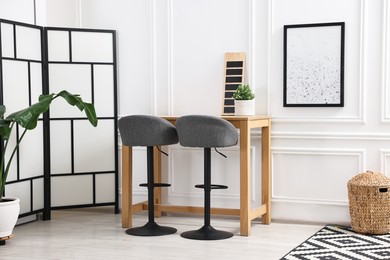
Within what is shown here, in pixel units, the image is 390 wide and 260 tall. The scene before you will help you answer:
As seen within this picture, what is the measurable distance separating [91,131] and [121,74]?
2.04 ft

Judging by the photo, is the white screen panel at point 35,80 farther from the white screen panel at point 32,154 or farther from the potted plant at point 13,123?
the potted plant at point 13,123

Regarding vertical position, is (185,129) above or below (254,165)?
above

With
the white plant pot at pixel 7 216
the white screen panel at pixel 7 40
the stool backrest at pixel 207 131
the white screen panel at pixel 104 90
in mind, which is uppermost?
the white screen panel at pixel 7 40

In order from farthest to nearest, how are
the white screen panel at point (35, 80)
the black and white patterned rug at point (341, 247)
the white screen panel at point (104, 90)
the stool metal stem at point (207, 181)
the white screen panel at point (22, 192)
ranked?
the white screen panel at point (104, 90), the white screen panel at point (35, 80), the white screen panel at point (22, 192), the stool metal stem at point (207, 181), the black and white patterned rug at point (341, 247)

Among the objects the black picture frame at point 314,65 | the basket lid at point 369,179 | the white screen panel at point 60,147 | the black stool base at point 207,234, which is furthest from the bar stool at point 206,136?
the white screen panel at point 60,147

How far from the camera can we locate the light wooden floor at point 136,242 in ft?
14.0

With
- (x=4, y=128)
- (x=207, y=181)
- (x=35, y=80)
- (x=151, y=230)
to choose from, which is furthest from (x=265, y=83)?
(x=4, y=128)

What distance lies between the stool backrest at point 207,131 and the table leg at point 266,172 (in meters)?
0.62

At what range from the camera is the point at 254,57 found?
5.45m

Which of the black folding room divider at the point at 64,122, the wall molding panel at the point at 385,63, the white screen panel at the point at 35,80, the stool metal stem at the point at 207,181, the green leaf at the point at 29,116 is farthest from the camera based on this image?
the white screen panel at the point at 35,80

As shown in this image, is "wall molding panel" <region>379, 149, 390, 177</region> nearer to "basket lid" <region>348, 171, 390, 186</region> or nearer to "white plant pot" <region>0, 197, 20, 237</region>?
"basket lid" <region>348, 171, 390, 186</region>

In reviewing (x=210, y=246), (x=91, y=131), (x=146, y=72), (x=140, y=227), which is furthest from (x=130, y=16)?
(x=210, y=246)

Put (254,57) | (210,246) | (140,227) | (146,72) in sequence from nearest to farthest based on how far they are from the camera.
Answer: (210,246) → (140,227) → (254,57) → (146,72)

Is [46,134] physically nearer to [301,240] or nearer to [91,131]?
[91,131]
